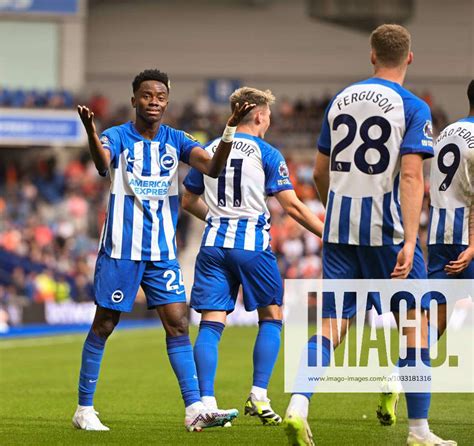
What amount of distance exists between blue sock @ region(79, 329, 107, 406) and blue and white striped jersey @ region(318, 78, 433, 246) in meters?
1.88

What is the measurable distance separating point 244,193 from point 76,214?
68.9 feet

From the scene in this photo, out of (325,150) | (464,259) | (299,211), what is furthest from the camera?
(299,211)

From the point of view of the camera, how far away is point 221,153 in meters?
7.59

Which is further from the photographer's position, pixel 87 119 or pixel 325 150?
pixel 87 119

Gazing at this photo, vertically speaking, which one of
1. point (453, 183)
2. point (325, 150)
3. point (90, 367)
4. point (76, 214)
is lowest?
point (76, 214)

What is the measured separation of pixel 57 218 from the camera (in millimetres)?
28797

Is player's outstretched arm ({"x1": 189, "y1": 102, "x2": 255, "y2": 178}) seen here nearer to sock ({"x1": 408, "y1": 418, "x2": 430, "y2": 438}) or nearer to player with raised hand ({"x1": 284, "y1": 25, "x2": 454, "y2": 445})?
player with raised hand ({"x1": 284, "y1": 25, "x2": 454, "y2": 445})

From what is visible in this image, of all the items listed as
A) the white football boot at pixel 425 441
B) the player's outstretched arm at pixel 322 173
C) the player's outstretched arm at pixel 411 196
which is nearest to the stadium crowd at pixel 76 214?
the player's outstretched arm at pixel 322 173

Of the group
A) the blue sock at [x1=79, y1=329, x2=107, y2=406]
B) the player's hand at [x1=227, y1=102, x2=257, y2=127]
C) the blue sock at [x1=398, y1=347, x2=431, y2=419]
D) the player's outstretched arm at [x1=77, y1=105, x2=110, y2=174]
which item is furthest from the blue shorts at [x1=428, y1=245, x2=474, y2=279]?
the player's outstretched arm at [x1=77, y1=105, x2=110, y2=174]

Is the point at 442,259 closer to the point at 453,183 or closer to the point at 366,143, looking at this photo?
the point at 453,183

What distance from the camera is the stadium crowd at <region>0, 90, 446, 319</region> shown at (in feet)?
79.6

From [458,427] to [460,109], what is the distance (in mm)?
31548

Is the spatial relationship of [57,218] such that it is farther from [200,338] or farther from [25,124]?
[200,338]

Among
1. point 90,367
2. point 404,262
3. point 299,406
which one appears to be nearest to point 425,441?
point 299,406
